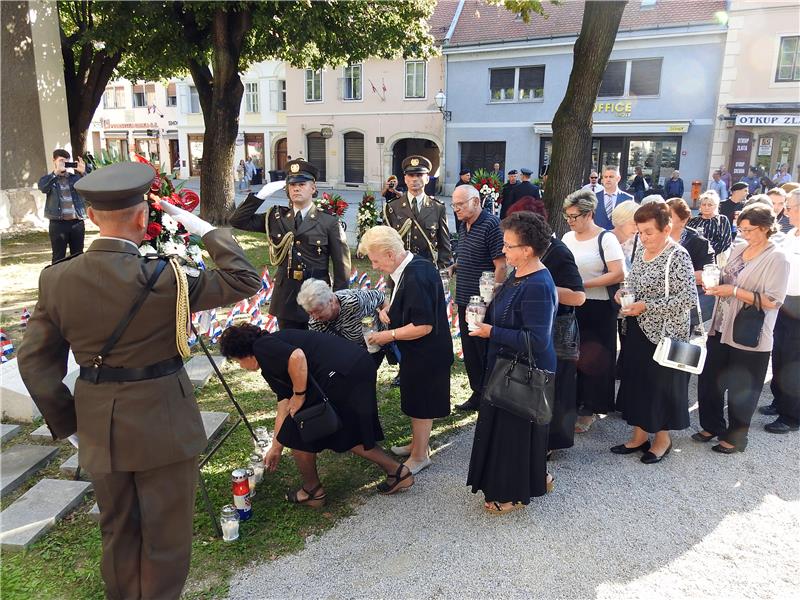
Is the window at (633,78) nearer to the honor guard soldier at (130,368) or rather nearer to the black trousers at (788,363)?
the black trousers at (788,363)

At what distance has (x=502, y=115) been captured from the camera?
27.6m

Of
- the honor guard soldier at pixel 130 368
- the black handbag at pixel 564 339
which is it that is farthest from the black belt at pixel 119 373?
the black handbag at pixel 564 339

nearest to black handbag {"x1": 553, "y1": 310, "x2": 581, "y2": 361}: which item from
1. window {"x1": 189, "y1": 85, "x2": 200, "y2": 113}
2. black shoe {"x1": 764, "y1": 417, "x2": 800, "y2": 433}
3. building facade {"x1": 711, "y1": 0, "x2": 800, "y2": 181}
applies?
black shoe {"x1": 764, "y1": 417, "x2": 800, "y2": 433}

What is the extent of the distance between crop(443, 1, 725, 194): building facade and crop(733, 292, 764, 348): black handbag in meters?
17.7

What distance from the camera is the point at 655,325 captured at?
416 centimetres

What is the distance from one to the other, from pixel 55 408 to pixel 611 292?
12.6ft

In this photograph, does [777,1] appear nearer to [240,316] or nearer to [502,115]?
[502,115]

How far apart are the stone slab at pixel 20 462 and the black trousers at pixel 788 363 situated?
5886mm

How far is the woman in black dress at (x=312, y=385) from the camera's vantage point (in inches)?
128

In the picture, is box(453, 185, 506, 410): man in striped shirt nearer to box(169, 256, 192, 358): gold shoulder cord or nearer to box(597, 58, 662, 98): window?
box(169, 256, 192, 358): gold shoulder cord

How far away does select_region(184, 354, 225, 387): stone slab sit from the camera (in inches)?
224

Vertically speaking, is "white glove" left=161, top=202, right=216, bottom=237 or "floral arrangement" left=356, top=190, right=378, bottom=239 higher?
"white glove" left=161, top=202, right=216, bottom=237

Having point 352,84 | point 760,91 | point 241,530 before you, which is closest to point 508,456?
point 241,530

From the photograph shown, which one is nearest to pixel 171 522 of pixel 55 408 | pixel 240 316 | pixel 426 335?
pixel 55 408
